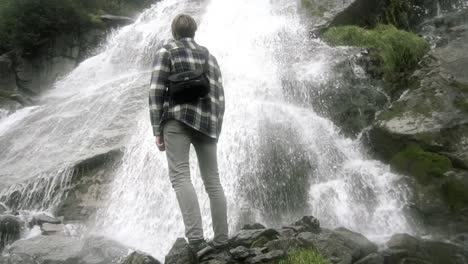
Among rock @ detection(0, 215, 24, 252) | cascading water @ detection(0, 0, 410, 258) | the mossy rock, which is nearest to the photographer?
the mossy rock

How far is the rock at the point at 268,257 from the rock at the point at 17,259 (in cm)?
319

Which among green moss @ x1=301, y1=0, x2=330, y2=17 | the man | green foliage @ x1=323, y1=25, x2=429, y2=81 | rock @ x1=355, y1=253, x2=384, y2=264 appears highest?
green moss @ x1=301, y1=0, x2=330, y2=17

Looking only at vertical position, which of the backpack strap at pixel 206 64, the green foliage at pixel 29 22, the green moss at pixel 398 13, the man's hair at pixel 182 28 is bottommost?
the backpack strap at pixel 206 64

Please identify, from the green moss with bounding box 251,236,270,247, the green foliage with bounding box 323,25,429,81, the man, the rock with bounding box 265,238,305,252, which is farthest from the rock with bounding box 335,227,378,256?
the green foliage with bounding box 323,25,429,81

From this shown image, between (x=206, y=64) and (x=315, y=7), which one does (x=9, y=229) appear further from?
(x=315, y=7)

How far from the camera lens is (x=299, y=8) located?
39.7ft

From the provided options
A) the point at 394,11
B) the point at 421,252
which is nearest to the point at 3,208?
the point at 421,252

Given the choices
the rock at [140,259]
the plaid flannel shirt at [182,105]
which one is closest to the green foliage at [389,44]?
the plaid flannel shirt at [182,105]

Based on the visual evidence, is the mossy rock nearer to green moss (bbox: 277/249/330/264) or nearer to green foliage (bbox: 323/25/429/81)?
green moss (bbox: 277/249/330/264)

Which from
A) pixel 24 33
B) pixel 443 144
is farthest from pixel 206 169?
pixel 24 33

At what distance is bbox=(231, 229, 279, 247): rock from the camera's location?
4.14 meters

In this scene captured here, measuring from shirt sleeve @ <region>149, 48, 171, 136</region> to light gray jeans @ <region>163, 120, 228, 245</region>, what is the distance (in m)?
0.09

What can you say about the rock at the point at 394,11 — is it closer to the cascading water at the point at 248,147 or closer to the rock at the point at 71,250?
the cascading water at the point at 248,147

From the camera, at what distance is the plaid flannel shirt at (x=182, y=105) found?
3799mm
